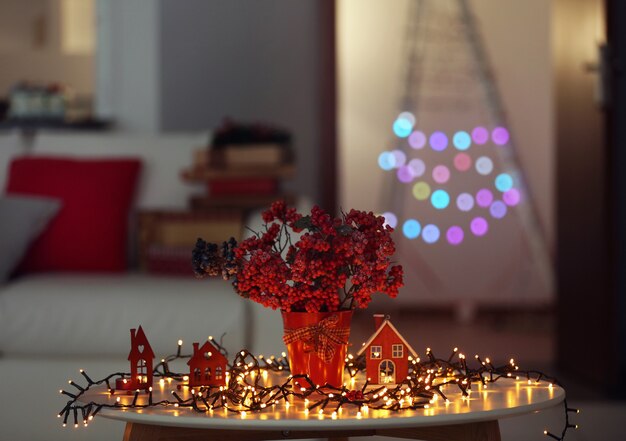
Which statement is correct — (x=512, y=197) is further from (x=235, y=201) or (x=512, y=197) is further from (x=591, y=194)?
(x=235, y=201)

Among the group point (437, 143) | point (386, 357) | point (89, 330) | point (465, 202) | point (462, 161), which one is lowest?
point (89, 330)

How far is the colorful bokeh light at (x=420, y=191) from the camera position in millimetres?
5953

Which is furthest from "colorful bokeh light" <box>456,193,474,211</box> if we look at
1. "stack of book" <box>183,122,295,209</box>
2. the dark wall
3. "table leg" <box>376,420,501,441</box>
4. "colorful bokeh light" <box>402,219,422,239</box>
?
"table leg" <box>376,420,501,441</box>

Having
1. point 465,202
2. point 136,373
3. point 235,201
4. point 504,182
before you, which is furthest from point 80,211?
point 504,182

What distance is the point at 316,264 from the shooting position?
1684 millimetres

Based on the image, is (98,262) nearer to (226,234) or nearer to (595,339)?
(226,234)

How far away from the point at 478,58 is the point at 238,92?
4.64ft

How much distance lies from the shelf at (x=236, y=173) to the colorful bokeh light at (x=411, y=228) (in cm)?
230

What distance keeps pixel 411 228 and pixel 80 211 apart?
2938mm

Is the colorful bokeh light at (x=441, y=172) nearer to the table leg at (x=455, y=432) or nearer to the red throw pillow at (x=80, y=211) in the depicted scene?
the red throw pillow at (x=80, y=211)

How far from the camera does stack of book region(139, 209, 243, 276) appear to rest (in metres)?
3.38

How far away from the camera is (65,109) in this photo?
17.4 feet

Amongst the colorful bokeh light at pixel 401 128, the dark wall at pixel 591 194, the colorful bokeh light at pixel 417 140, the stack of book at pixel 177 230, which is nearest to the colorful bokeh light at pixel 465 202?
the colorful bokeh light at pixel 417 140

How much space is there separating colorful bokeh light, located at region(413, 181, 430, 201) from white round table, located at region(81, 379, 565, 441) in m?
4.18
